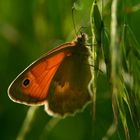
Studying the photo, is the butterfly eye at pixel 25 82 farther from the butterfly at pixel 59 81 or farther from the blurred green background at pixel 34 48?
the blurred green background at pixel 34 48

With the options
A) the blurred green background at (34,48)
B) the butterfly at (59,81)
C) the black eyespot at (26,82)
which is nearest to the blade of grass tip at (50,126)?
A: the butterfly at (59,81)

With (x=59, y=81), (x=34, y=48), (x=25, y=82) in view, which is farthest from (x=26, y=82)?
(x=34, y=48)

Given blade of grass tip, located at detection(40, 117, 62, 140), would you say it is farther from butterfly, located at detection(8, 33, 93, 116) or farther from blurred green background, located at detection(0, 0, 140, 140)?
blurred green background, located at detection(0, 0, 140, 140)

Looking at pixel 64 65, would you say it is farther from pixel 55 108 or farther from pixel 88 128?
pixel 88 128

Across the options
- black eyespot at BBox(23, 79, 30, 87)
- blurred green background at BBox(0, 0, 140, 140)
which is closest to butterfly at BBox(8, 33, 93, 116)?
black eyespot at BBox(23, 79, 30, 87)

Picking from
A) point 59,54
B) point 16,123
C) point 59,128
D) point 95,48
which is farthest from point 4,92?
point 95,48

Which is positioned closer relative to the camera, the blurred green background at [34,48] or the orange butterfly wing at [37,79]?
the orange butterfly wing at [37,79]

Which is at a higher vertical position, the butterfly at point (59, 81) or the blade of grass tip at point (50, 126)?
the butterfly at point (59, 81)
